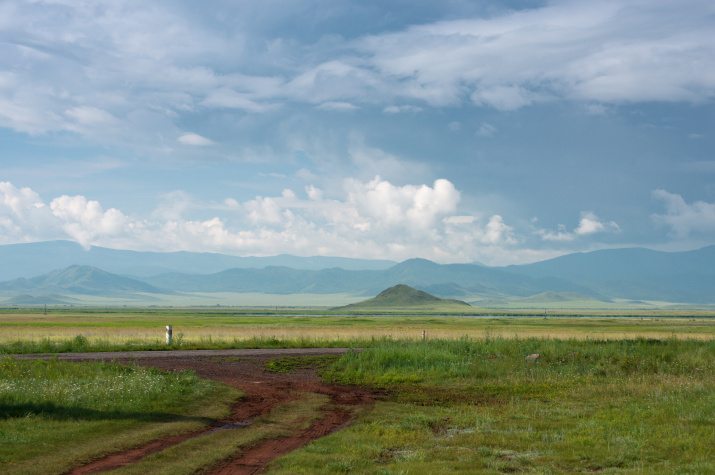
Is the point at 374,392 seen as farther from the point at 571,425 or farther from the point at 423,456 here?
the point at 423,456

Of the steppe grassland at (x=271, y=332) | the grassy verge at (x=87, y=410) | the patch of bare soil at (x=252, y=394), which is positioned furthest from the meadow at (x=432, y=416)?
the steppe grassland at (x=271, y=332)

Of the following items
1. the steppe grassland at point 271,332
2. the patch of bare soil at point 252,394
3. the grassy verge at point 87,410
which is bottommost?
the steppe grassland at point 271,332

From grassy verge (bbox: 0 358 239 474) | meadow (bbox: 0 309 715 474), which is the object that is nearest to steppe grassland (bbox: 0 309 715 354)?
meadow (bbox: 0 309 715 474)

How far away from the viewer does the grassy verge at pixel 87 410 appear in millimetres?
11727

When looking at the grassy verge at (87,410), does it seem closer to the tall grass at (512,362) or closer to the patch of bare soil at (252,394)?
the patch of bare soil at (252,394)

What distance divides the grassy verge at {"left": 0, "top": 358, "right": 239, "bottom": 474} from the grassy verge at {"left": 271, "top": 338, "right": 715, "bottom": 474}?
13.3 feet

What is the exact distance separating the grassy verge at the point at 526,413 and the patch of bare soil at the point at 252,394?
0.68 meters

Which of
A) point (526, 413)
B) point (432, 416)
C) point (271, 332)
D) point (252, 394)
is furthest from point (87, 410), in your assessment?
point (271, 332)

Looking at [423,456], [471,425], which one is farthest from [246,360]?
[423,456]

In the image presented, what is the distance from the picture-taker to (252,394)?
770 inches

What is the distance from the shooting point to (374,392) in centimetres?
Result: 2106

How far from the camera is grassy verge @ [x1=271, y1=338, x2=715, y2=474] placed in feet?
37.6

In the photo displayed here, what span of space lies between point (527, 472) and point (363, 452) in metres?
3.39

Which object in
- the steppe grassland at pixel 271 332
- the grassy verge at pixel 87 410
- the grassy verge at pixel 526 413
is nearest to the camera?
the grassy verge at pixel 526 413
